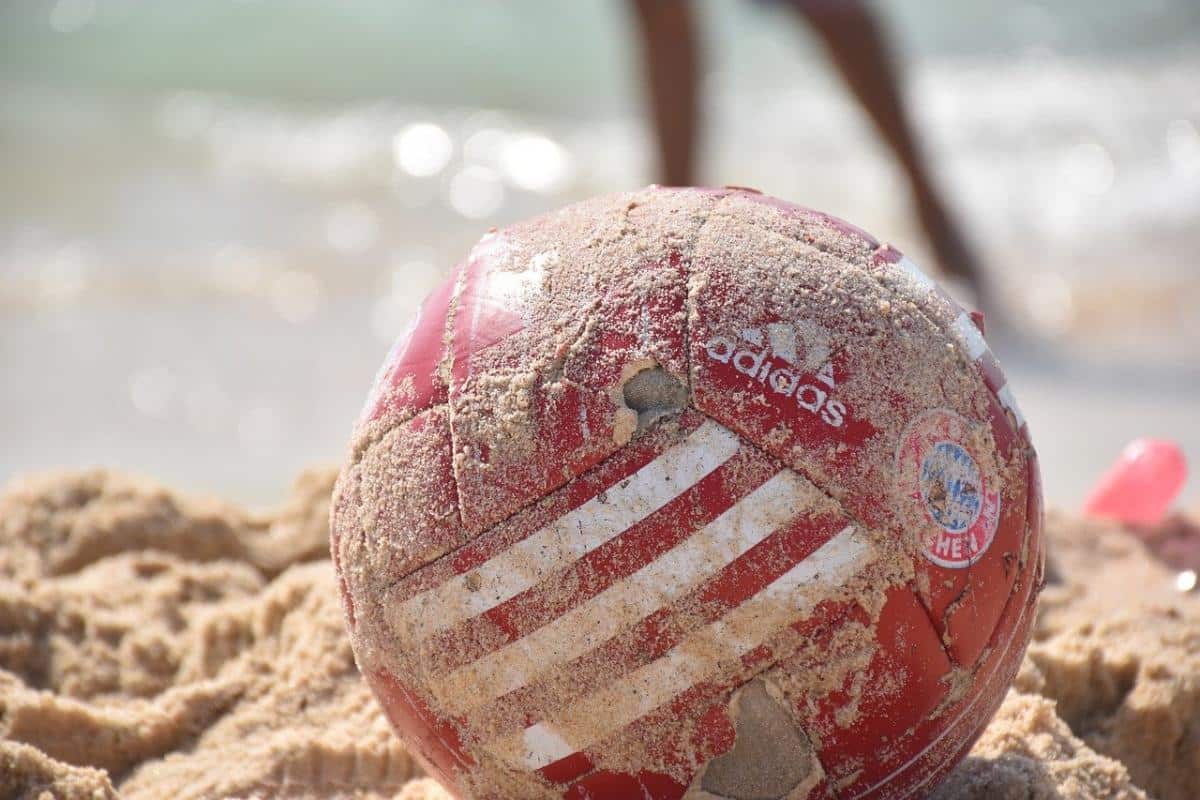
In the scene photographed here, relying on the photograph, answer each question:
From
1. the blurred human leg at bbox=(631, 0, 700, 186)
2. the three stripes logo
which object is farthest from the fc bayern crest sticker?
→ the blurred human leg at bbox=(631, 0, 700, 186)

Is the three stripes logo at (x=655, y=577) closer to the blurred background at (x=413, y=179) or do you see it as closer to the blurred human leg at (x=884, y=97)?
the blurred background at (x=413, y=179)

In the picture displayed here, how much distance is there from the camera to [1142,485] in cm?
361

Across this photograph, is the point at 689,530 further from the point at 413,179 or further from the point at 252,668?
the point at 413,179

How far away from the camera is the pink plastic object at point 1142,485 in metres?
3.57

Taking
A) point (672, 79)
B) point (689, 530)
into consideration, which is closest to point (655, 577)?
point (689, 530)

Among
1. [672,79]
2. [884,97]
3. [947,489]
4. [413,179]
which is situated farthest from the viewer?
[413,179]

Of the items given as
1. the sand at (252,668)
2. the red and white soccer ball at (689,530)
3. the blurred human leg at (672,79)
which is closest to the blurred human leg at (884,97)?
the blurred human leg at (672,79)

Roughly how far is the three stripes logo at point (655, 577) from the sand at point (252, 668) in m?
0.62

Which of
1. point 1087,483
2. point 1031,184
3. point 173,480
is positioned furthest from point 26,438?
point 1031,184

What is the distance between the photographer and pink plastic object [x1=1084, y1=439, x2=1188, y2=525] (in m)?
3.57

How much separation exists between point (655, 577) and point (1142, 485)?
2.32m

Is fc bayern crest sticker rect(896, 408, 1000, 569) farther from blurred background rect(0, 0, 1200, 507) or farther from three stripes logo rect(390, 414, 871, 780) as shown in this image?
blurred background rect(0, 0, 1200, 507)

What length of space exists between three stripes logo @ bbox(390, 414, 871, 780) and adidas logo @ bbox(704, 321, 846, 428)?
0.32 feet

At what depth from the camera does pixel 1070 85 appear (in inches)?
445
